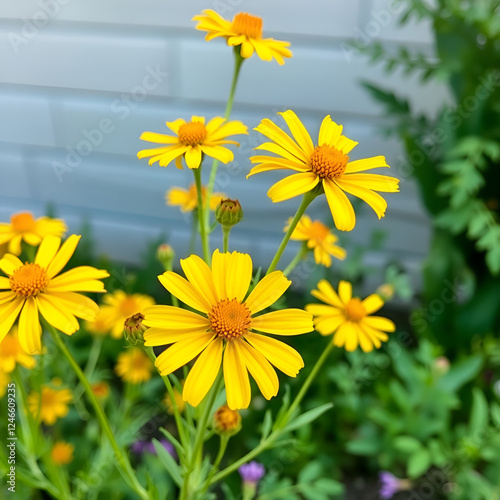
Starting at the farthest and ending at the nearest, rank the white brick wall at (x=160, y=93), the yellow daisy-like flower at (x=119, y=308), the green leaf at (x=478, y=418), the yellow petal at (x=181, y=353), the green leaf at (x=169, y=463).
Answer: the white brick wall at (x=160, y=93)
the green leaf at (x=478, y=418)
the yellow daisy-like flower at (x=119, y=308)
the green leaf at (x=169, y=463)
the yellow petal at (x=181, y=353)

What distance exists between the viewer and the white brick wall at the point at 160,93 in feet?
3.51

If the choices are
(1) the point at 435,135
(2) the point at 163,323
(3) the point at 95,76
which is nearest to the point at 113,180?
(3) the point at 95,76

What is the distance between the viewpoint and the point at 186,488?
0.37m

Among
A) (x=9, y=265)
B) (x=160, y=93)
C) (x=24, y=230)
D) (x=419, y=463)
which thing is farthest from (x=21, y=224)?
(x=160, y=93)

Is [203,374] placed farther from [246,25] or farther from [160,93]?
[160,93]

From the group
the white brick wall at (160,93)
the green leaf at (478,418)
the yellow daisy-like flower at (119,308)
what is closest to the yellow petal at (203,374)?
the yellow daisy-like flower at (119,308)

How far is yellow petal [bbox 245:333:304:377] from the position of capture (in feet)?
0.93

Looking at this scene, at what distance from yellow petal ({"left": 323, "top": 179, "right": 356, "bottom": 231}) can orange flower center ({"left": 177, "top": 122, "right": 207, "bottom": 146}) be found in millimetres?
107

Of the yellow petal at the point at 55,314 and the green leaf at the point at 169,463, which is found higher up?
the yellow petal at the point at 55,314

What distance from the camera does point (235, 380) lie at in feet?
0.92

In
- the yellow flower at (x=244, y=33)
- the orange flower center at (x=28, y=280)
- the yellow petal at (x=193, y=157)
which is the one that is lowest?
the orange flower center at (x=28, y=280)

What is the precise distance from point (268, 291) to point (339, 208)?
67 mm

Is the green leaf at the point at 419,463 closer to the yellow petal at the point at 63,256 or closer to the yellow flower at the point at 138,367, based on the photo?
the yellow flower at the point at 138,367

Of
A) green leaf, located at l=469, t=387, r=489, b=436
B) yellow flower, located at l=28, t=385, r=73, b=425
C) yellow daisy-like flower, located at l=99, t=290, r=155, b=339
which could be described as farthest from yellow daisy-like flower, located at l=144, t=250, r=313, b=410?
green leaf, located at l=469, t=387, r=489, b=436
